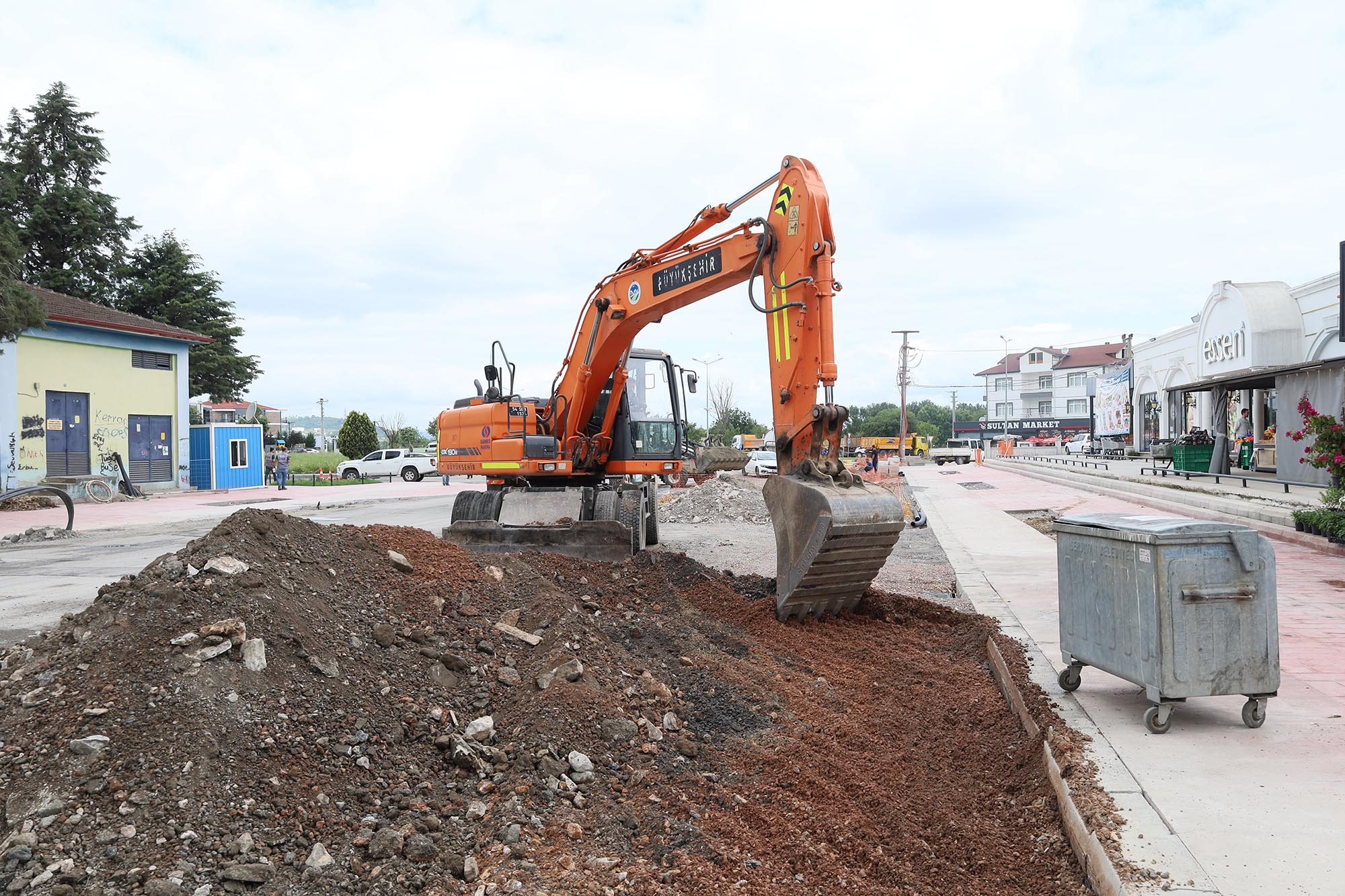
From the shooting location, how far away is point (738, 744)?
453cm

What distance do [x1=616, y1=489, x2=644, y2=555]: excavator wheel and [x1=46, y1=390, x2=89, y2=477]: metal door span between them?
72.0 ft

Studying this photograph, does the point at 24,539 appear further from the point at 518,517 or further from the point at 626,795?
the point at 626,795

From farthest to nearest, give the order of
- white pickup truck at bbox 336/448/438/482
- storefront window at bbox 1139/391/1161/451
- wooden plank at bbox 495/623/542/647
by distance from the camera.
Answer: storefront window at bbox 1139/391/1161/451, white pickup truck at bbox 336/448/438/482, wooden plank at bbox 495/623/542/647

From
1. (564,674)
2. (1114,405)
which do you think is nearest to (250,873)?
(564,674)

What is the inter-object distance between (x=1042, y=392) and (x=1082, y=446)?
45167 mm

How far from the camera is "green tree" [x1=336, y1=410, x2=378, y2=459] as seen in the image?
48750 mm

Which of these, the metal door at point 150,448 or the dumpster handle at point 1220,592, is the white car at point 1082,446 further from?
the dumpster handle at point 1220,592

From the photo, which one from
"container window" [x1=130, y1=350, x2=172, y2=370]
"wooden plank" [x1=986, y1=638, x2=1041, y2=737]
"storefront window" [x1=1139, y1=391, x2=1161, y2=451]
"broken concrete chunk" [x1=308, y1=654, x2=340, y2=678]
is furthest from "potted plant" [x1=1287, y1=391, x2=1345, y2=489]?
"storefront window" [x1=1139, y1=391, x2=1161, y2=451]

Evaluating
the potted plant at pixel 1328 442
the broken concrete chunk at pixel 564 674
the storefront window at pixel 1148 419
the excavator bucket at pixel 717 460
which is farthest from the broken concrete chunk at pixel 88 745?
the storefront window at pixel 1148 419

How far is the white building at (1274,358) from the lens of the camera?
19.1 m

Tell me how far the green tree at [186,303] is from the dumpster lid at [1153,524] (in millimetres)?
43167

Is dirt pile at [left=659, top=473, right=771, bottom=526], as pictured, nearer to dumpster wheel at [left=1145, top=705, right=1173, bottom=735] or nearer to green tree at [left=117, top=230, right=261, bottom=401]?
dumpster wheel at [left=1145, top=705, right=1173, bottom=735]

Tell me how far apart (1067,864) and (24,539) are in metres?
17.3

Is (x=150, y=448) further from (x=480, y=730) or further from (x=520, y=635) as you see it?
(x=480, y=730)
